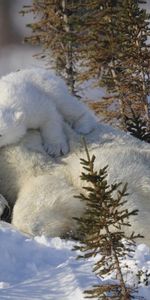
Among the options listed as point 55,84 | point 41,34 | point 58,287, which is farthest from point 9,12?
point 58,287

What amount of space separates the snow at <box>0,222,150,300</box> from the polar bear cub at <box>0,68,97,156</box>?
1631mm

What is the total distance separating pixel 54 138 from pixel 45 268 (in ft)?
9.19

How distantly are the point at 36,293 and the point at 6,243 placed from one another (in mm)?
1486

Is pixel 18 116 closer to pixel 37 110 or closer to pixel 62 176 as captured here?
pixel 37 110

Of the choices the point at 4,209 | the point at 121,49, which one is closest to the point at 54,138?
the point at 4,209

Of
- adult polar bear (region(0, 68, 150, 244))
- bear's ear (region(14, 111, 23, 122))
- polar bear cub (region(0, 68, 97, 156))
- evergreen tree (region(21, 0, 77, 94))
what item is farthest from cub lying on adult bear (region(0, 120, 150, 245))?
evergreen tree (region(21, 0, 77, 94))

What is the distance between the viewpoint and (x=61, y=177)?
303 inches

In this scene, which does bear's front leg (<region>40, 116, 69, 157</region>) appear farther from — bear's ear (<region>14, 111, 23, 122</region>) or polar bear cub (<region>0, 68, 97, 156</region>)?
bear's ear (<region>14, 111, 23, 122</region>)

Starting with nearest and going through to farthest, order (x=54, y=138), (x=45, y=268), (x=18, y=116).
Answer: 1. (x=45, y=268)
2. (x=18, y=116)
3. (x=54, y=138)

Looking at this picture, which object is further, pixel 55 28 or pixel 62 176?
pixel 55 28

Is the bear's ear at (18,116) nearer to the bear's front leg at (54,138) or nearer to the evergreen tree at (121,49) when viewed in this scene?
the bear's front leg at (54,138)

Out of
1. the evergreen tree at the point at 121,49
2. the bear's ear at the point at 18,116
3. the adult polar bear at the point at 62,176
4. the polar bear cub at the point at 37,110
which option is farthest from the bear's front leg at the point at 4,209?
the evergreen tree at the point at 121,49

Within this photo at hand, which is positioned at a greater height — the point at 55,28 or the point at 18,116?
the point at 55,28

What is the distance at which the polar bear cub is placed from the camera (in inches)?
311
